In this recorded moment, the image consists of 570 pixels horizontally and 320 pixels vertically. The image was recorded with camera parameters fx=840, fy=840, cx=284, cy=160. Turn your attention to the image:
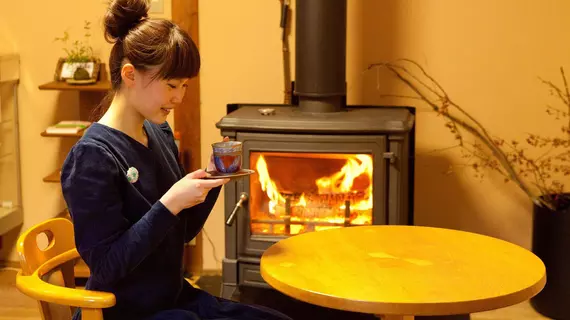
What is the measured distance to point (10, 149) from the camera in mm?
3777

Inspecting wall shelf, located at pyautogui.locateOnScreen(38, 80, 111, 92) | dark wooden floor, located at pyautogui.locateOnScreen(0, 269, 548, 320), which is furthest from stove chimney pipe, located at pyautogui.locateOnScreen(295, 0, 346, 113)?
wall shelf, located at pyautogui.locateOnScreen(38, 80, 111, 92)

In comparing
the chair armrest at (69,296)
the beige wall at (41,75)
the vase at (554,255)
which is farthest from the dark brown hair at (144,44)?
the vase at (554,255)

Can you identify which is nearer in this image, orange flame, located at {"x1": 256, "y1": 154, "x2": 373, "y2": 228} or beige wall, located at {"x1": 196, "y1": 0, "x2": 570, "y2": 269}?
orange flame, located at {"x1": 256, "y1": 154, "x2": 373, "y2": 228}

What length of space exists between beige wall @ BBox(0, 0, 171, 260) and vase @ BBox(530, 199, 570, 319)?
1769mm

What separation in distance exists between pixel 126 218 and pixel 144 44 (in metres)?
0.40

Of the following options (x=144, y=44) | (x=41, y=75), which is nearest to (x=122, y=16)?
(x=144, y=44)

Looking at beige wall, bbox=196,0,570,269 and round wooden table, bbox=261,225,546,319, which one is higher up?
beige wall, bbox=196,0,570,269

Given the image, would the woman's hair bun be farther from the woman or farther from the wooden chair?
the wooden chair

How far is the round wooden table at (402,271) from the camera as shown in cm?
170

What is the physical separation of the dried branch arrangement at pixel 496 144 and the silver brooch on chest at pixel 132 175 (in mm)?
1770

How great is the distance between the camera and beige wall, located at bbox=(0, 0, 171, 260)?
3.65m

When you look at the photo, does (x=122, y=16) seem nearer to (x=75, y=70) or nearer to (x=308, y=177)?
(x=308, y=177)

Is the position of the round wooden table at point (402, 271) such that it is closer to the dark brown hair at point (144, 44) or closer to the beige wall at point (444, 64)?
the dark brown hair at point (144, 44)

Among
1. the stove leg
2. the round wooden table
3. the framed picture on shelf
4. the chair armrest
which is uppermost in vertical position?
the framed picture on shelf
